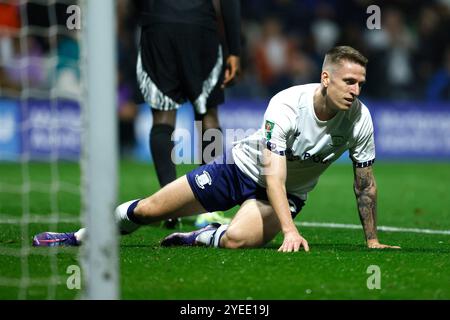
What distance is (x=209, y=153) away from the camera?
23.5 ft

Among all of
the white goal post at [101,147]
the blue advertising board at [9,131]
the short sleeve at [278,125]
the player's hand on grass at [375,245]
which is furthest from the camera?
the blue advertising board at [9,131]

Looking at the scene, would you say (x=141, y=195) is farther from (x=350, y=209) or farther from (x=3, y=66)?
(x=3, y=66)

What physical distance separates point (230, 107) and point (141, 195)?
5.61 m

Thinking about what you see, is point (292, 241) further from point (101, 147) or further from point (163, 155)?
point (163, 155)

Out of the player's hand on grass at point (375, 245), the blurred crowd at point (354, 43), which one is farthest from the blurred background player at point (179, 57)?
the blurred crowd at point (354, 43)

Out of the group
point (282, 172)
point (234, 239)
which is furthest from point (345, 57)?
point (234, 239)

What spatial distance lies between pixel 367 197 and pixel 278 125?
2.30 ft

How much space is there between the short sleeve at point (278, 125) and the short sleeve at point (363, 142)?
0.38 m

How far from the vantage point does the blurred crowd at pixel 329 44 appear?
588 inches

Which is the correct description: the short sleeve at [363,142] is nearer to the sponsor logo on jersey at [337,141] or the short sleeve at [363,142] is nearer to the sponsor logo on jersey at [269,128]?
the sponsor logo on jersey at [337,141]

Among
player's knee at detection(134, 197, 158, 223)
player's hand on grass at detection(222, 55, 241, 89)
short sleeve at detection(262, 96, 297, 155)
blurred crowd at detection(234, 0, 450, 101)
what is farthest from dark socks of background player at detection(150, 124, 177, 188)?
blurred crowd at detection(234, 0, 450, 101)

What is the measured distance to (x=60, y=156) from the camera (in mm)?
13078

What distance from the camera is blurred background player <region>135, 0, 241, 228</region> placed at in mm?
7027
